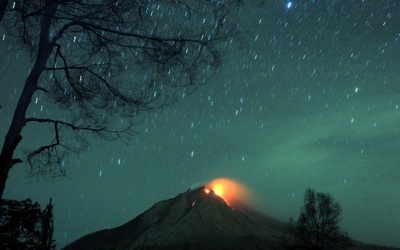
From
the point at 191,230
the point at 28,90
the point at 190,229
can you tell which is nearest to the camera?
the point at 28,90

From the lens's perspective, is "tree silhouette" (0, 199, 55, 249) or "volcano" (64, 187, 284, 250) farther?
"volcano" (64, 187, 284, 250)

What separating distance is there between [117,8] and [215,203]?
11808cm

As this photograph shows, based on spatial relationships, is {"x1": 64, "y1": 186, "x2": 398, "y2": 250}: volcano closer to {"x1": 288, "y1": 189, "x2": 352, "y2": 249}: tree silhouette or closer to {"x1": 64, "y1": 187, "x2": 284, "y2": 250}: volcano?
{"x1": 64, "y1": 187, "x2": 284, "y2": 250}: volcano

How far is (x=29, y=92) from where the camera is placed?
5.05 metres

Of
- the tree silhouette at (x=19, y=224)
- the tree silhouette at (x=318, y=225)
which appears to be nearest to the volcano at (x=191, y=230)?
the tree silhouette at (x=318, y=225)

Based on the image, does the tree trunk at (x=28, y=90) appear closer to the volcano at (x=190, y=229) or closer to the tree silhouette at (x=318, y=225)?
the tree silhouette at (x=318, y=225)

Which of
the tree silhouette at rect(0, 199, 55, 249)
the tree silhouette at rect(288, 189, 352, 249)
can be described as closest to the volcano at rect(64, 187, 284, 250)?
the tree silhouette at rect(288, 189, 352, 249)

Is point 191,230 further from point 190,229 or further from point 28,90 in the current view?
point 28,90

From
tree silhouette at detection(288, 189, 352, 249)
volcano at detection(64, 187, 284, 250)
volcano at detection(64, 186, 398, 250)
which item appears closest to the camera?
tree silhouette at detection(288, 189, 352, 249)

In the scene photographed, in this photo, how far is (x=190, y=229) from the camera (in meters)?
108

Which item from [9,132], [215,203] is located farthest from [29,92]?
[215,203]

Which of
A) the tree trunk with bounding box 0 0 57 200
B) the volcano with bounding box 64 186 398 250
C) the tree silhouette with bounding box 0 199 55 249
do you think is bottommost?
the tree silhouette with bounding box 0 199 55 249

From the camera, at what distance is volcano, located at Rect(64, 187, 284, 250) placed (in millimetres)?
96500

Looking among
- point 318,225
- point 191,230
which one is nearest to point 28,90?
point 318,225
